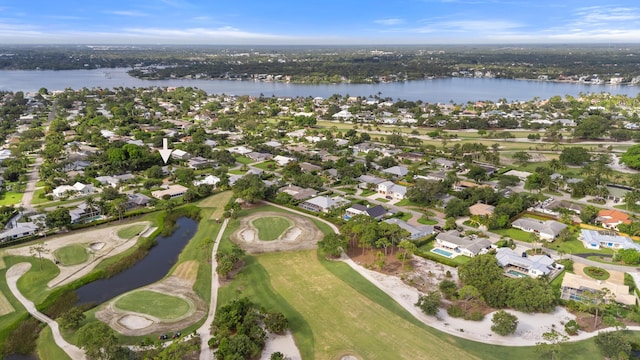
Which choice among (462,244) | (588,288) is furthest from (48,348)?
(588,288)

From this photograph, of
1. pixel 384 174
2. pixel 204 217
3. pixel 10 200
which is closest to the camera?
pixel 204 217

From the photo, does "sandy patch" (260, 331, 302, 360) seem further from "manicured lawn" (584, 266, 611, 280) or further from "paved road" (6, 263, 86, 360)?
"manicured lawn" (584, 266, 611, 280)

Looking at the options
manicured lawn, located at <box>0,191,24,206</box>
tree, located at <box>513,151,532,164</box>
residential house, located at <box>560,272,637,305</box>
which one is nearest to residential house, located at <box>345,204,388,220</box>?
residential house, located at <box>560,272,637,305</box>

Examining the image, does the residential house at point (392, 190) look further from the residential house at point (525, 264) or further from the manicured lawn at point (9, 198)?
the manicured lawn at point (9, 198)

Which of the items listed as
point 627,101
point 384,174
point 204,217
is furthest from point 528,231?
point 627,101

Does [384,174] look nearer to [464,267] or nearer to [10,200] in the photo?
[464,267]
